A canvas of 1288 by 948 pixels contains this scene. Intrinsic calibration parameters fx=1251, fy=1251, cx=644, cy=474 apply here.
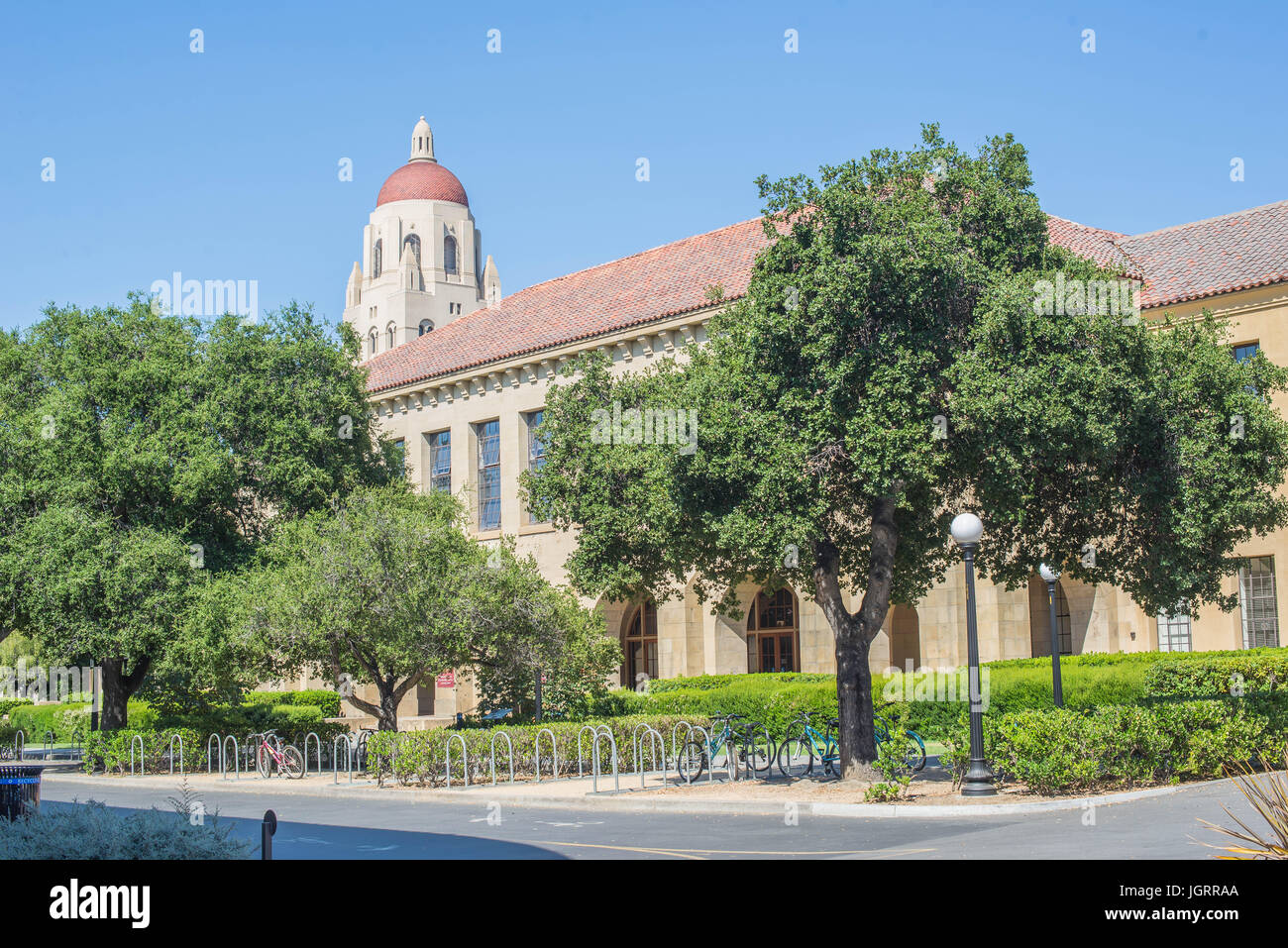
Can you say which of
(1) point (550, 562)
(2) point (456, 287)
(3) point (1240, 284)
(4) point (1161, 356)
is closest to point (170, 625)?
(1) point (550, 562)

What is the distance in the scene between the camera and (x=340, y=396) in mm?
31203

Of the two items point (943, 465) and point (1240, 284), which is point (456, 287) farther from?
point (943, 465)

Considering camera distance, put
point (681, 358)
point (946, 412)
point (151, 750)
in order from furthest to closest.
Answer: point (681, 358) < point (151, 750) < point (946, 412)

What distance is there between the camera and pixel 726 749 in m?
21.7

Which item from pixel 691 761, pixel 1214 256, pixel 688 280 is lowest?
pixel 691 761

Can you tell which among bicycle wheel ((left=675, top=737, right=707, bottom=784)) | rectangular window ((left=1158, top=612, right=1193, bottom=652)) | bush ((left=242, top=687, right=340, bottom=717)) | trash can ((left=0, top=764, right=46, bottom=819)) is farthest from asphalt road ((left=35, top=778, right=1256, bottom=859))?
bush ((left=242, top=687, right=340, bottom=717))

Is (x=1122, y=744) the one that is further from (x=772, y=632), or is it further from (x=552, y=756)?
(x=772, y=632)

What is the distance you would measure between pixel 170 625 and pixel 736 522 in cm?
1548

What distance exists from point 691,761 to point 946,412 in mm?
7866

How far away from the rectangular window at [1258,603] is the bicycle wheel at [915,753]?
1209 cm

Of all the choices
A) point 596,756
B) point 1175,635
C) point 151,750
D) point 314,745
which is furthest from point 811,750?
point 151,750

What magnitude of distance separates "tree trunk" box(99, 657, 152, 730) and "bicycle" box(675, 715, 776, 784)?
16.0m

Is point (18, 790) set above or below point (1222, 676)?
above

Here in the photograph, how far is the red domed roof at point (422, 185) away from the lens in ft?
343
